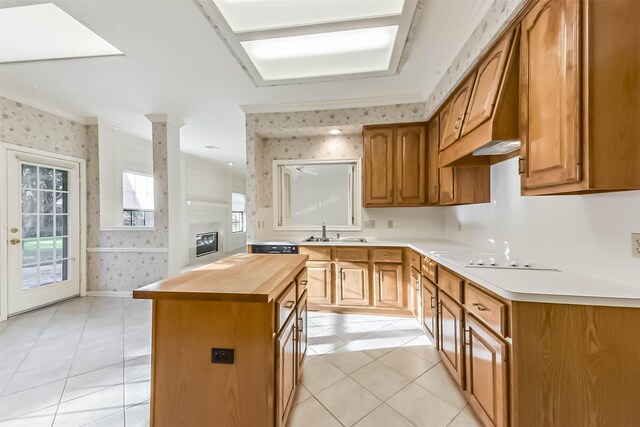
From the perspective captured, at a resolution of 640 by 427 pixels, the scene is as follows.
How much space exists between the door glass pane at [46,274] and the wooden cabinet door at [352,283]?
12.8 ft

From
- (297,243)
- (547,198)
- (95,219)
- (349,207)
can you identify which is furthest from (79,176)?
(547,198)

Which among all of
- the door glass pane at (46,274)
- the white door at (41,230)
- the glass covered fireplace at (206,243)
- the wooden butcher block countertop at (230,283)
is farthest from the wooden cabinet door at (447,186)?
the glass covered fireplace at (206,243)

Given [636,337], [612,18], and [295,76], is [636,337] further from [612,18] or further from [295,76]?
[295,76]

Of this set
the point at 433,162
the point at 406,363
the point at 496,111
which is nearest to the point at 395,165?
the point at 433,162

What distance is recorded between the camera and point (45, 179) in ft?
11.1

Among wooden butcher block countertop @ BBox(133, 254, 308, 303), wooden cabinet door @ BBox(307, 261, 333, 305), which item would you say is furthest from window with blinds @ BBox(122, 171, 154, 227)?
wooden butcher block countertop @ BBox(133, 254, 308, 303)

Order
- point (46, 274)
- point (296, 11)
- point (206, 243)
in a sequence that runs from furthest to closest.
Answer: point (206, 243), point (46, 274), point (296, 11)

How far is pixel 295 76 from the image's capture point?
2719mm

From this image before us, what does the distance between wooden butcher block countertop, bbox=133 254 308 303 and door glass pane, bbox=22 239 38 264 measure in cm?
333

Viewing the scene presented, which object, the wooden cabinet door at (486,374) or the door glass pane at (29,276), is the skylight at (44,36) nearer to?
the door glass pane at (29,276)

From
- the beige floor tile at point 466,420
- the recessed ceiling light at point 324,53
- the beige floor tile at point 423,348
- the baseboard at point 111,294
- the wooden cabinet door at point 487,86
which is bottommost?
the beige floor tile at point 466,420

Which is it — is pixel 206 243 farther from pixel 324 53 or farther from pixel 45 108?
pixel 324 53

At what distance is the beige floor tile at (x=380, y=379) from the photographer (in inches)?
69.1

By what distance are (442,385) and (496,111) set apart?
1.88 m
